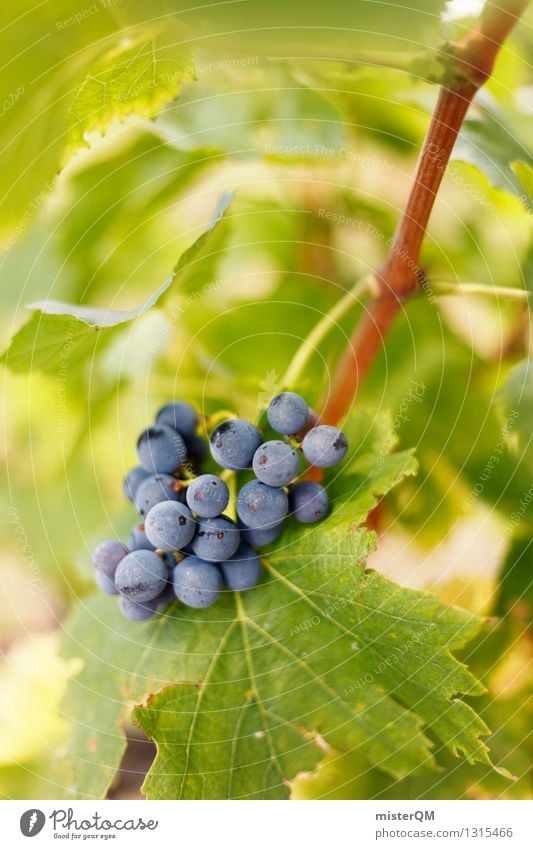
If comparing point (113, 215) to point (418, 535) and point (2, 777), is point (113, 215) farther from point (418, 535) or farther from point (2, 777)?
point (2, 777)

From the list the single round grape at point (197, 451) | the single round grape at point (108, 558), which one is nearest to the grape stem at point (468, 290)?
the single round grape at point (197, 451)

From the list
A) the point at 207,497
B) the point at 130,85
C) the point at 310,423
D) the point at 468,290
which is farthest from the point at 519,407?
the point at 130,85

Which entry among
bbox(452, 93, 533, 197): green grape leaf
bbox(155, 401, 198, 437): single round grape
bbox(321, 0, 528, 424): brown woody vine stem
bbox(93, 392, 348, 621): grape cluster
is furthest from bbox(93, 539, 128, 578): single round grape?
bbox(452, 93, 533, 197): green grape leaf

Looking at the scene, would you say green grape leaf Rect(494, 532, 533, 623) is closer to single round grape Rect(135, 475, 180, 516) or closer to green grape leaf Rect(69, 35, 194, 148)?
single round grape Rect(135, 475, 180, 516)
